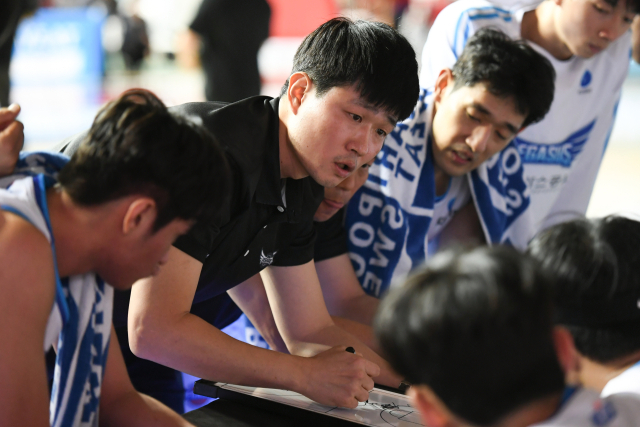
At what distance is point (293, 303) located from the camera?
1324 mm

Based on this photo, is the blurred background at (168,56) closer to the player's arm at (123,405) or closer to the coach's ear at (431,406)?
the player's arm at (123,405)

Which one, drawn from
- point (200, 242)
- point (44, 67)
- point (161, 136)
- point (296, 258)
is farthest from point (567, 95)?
point (44, 67)

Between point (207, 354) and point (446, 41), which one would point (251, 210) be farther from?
point (446, 41)

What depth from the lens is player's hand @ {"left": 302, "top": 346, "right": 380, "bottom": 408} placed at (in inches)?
40.3

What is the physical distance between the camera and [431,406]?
0.59 metres

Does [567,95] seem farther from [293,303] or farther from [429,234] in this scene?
[293,303]

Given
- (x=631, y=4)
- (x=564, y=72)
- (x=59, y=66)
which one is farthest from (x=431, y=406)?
(x=59, y=66)

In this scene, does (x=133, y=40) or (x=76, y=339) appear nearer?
(x=76, y=339)

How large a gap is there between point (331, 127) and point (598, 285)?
0.57 m

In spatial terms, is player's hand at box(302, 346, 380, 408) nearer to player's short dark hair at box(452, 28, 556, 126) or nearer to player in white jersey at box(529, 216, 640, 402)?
player in white jersey at box(529, 216, 640, 402)

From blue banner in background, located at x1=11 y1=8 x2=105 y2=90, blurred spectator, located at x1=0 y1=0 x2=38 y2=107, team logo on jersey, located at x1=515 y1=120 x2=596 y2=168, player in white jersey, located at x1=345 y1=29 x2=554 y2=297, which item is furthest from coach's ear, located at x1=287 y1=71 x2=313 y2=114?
blue banner in background, located at x1=11 y1=8 x2=105 y2=90

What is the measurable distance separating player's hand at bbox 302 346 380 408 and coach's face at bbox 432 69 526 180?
761mm

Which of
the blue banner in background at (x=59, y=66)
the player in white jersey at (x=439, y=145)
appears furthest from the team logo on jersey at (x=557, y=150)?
the blue banner in background at (x=59, y=66)

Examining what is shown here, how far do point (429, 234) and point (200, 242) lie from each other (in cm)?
90
